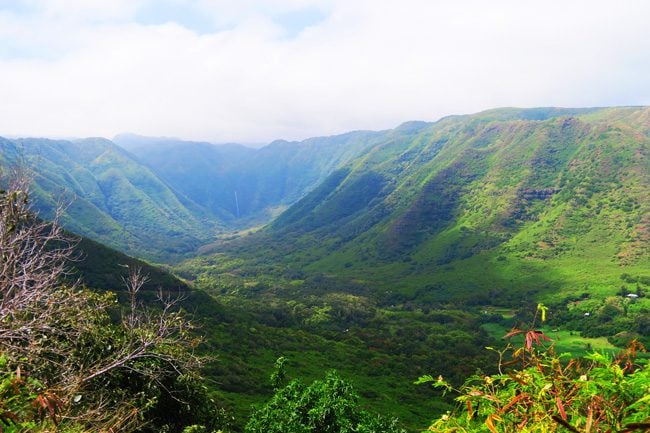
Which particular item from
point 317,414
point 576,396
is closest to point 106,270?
point 317,414

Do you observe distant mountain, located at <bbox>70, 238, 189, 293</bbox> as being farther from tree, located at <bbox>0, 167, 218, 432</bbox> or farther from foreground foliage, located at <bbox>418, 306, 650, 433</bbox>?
foreground foliage, located at <bbox>418, 306, 650, 433</bbox>

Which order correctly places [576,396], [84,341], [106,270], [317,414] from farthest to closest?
[106,270] < [317,414] < [84,341] < [576,396]

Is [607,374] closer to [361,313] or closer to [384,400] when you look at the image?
[384,400]

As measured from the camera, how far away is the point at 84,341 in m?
23.0

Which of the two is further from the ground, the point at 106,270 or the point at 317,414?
the point at 317,414

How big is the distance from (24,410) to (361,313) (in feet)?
631

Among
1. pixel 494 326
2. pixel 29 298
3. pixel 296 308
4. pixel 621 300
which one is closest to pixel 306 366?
pixel 296 308

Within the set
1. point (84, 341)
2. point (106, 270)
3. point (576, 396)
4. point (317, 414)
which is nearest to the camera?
point (576, 396)

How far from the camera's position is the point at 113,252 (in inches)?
5807

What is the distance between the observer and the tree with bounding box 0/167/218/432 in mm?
14383

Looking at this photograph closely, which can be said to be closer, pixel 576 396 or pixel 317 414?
pixel 576 396

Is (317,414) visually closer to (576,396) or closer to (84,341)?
(84,341)

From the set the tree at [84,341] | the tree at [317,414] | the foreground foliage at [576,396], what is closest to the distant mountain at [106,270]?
the tree at [84,341]

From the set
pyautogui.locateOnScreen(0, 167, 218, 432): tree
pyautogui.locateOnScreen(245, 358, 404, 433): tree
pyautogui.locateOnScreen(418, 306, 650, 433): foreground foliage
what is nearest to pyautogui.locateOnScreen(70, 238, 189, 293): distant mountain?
pyautogui.locateOnScreen(0, 167, 218, 432): tree
